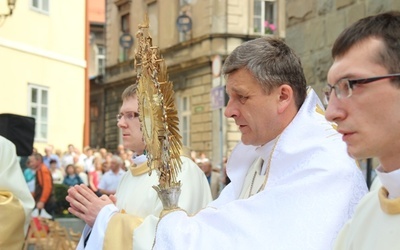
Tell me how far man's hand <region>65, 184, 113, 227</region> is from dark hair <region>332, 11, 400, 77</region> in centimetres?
216

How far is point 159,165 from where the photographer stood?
2.98 m

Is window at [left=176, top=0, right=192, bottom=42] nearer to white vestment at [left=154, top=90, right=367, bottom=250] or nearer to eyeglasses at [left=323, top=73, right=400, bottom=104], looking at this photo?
white vestment at [left=154, top=90, right=367, bottom=250]

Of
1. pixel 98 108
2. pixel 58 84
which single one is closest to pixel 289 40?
pixel 58 84

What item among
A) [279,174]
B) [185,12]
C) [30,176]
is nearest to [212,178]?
[30,176]

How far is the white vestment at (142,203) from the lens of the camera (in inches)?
156

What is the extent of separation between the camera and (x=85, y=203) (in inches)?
162

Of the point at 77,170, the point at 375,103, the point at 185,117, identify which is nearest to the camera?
the point at 375,103

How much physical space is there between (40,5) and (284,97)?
18.7 meters

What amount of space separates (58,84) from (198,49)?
6450mm

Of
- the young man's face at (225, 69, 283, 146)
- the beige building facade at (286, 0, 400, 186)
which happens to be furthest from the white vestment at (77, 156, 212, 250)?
the beige building facade at (286, 0, 400, 186)

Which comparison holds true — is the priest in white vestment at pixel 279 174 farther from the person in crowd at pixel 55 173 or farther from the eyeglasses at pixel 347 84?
the person in crowd at pixel 55 173

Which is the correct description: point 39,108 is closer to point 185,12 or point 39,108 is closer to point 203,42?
point 203,42

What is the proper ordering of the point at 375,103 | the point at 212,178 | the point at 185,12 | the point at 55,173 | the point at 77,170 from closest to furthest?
the point at 375,103 < the point at 212,178 < the point at 77,170 < the point at 55,173 < the point at 185,12

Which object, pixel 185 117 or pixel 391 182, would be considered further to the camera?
pixel 185 117
